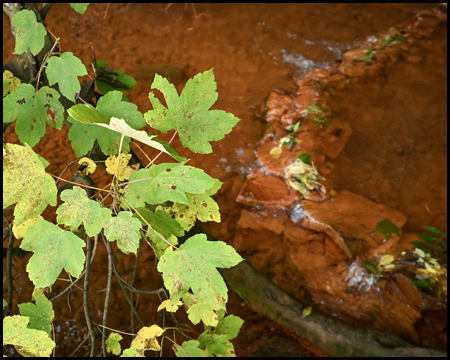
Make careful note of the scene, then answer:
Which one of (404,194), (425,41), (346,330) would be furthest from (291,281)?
(425,41)

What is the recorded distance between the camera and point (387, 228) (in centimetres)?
211

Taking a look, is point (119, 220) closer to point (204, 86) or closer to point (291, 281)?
point (204, 86)

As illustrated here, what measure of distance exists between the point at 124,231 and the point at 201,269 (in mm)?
166

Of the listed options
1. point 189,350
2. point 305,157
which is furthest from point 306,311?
point 305,157

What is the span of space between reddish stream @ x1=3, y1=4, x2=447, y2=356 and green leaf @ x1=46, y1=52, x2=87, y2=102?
122cm

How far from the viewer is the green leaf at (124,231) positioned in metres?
0.63

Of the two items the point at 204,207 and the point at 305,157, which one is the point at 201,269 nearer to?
the point at 204,207

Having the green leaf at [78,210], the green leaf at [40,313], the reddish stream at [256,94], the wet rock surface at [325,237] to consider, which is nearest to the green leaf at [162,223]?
the green leaf at [78,210]

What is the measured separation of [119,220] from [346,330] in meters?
1.47

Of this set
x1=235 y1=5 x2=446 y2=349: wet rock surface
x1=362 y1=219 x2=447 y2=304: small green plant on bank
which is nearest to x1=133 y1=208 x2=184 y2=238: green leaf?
x1=235 y1=5 x2=446 y2=349: wet rock surface

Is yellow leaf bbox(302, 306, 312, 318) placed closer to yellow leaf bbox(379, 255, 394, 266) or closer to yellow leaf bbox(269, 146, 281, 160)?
yellow leaf bbox(379, 255, 394, 266)

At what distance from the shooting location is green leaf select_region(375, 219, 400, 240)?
2080 mm

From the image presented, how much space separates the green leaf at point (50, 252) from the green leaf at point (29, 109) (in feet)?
0.90

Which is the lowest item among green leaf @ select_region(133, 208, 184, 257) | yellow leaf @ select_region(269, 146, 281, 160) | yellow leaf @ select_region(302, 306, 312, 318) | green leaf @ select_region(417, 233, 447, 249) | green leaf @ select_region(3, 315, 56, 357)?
yellow leaf @ select_region(302, 306, 312, 318)
